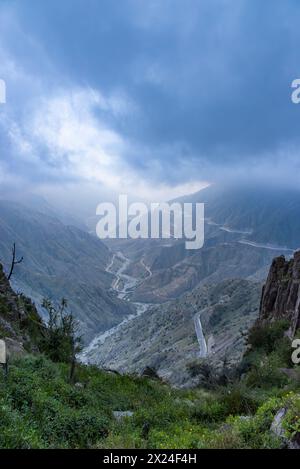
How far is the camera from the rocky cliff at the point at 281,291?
43.2m

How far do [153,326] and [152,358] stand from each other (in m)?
50.5

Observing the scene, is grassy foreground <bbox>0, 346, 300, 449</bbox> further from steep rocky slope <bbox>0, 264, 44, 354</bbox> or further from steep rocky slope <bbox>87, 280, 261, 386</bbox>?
steep rocky slope <bbox>87, 280, 261, 386</bbox>

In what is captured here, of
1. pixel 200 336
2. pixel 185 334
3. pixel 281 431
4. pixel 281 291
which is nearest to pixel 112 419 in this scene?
pixel 281 431

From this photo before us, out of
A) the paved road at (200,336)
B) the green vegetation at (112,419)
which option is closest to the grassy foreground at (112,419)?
the green vegetation at (112,419)

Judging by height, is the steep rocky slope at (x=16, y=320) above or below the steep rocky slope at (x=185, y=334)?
above

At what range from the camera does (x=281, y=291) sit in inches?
1884

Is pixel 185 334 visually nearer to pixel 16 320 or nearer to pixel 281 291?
pixel 281 291

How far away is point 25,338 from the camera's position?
25.6m

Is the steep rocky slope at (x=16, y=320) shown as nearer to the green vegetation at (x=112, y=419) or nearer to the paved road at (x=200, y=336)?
the green vegetation at (x=112, y=419)

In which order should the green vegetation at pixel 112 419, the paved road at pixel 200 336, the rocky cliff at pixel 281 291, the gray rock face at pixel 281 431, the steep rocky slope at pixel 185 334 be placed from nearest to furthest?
the gray rock face at pixel 281 431, the green vegetation at pixel 112 419, the rocky cliff at pixel 281 291, the steep rocky slope at pixel 185 334, the paved road at pixel 200 336

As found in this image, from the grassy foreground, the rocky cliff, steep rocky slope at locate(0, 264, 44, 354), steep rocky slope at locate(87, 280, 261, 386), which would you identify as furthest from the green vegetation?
steep rocky slope at locate(87, 280, 261, 386)

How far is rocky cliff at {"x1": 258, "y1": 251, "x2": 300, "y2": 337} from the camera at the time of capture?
142 ft
